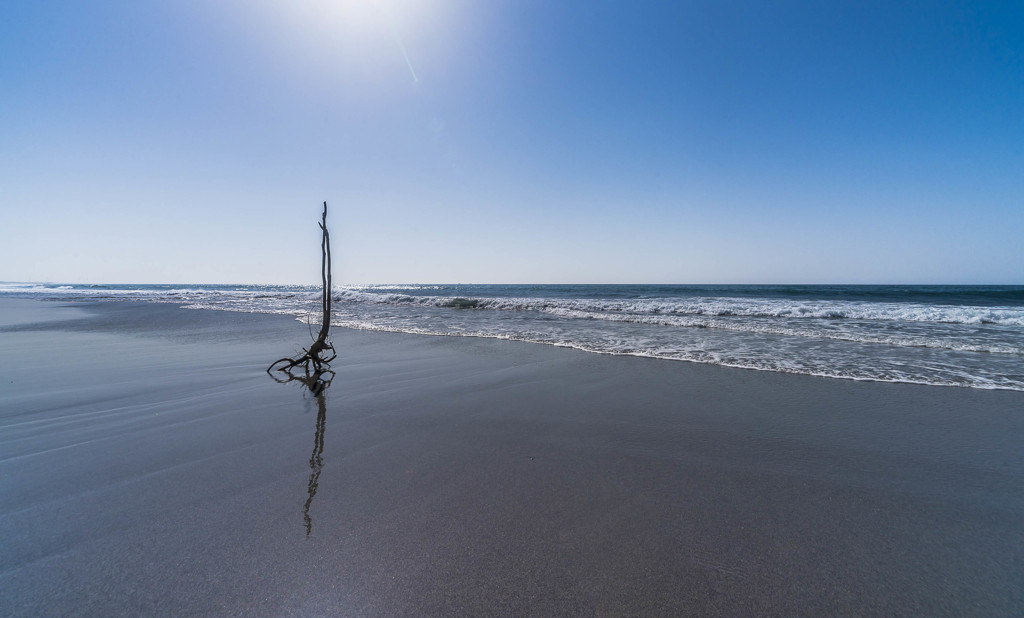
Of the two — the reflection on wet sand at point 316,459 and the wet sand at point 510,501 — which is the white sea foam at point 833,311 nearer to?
the wet sand at point 510,501

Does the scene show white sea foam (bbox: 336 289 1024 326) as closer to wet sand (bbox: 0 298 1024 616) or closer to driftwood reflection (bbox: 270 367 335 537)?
driftwood reflection (bbox: 270 367 335 537)

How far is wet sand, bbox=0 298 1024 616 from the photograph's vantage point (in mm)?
2045

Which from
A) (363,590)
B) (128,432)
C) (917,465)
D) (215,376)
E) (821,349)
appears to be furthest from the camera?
(821,349)

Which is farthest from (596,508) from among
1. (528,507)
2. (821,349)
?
(821,349)

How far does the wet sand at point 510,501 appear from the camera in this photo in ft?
6.71

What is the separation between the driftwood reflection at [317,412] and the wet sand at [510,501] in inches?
1.3

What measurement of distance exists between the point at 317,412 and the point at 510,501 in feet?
10.9

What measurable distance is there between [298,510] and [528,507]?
65.6 inches

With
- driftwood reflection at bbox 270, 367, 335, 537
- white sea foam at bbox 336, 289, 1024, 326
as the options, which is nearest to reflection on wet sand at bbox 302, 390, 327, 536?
driftwood reflection at bbox 270, 367, 335, 537

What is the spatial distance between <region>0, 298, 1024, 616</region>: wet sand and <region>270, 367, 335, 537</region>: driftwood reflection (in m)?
0.03

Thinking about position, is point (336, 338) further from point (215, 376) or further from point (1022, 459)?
point (1022, 459)

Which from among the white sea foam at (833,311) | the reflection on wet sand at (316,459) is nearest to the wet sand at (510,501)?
the reflection on wet sand at (316,459)

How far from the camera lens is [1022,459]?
12.2ft

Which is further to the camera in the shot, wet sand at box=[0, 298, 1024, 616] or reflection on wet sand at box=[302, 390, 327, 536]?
reflection on wet sand at box=[302, 390, 327, 536]
